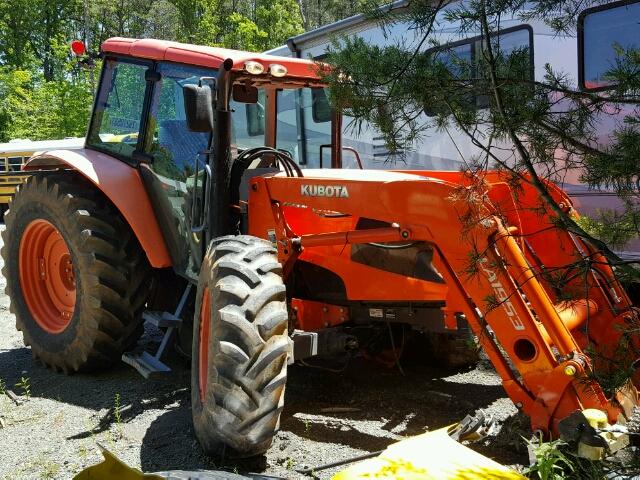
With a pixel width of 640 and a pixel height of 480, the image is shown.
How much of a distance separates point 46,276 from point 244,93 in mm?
2327

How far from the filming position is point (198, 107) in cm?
410

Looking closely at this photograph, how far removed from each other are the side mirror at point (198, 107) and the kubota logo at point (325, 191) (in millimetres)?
656

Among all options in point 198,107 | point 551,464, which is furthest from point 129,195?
point 551,464

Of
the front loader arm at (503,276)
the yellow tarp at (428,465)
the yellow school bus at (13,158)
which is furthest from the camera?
the yellow school bus at (13,158)

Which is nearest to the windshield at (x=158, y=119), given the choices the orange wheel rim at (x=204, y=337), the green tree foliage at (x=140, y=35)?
the orange wheel rim at (x=204, y=337)

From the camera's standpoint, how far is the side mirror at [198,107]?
409 cm

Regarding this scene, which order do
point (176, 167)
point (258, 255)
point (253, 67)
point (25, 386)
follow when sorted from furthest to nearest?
1. point (25, 386)
2. point (176, 167)
3. point (253, 67)
4. point (258, 255)

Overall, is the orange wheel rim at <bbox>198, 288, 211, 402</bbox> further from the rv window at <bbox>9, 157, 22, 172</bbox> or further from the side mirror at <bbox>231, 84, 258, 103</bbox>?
the rv window at <bbox>9, 157, 22, 172</bbox>

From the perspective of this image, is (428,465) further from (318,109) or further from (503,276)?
(318,109)

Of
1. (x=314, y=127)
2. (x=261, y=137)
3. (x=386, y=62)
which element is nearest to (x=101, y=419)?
(x=261, y=137)

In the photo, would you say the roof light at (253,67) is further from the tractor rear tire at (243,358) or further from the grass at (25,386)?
the grass at (25,386)

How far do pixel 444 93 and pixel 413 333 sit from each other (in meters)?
3.01

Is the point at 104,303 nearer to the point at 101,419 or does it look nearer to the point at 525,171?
the point at 101,419

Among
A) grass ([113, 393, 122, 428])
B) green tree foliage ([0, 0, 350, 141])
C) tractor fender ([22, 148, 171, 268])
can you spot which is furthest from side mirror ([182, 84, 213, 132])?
green tree foliage ([0, 0, 350, 141])
